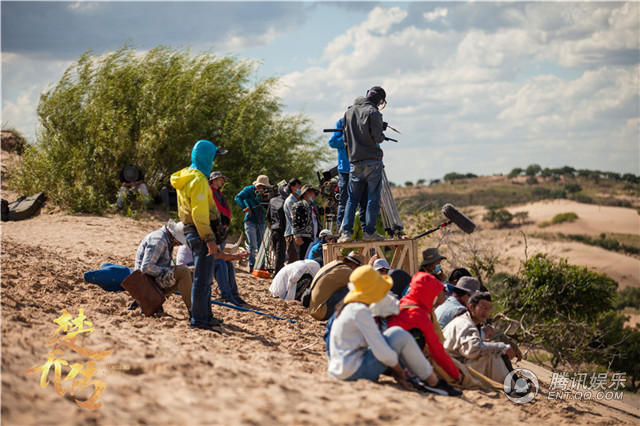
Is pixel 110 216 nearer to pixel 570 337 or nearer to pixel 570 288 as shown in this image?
pixel 570 337

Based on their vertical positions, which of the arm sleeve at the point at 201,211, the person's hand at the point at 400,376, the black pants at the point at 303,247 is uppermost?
the arm sleeve at the point at 201,211

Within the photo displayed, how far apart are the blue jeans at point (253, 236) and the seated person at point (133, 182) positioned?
5894 mm

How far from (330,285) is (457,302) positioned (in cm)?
161

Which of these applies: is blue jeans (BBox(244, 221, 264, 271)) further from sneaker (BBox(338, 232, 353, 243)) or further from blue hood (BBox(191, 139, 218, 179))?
blue hood (BBox(191, 139, 218, 179))

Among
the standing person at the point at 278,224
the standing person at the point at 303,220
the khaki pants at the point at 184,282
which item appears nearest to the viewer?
the khaki pants at the point at 184,282

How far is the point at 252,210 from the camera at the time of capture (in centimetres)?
1012

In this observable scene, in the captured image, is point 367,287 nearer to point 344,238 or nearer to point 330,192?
point 344,238

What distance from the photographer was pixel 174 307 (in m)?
6.83

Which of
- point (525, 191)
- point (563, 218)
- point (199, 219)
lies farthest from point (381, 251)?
point (525, 191)

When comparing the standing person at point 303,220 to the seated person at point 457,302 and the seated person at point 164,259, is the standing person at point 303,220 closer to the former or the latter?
the seated person at point 164,259

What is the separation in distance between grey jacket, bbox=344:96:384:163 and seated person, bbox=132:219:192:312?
8.51 ft

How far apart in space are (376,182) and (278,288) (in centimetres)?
202

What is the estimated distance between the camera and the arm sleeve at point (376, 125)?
7.32m

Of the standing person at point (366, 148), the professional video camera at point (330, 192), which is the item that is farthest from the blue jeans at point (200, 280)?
the professional video camera at point (330, 192)
